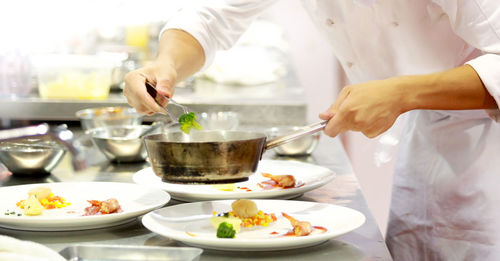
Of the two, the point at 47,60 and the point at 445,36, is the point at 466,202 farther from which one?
the point at 47,60

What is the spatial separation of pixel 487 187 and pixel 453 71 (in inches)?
17.8

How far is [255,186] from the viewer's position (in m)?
1.73

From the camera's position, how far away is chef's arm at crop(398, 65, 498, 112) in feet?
5.11

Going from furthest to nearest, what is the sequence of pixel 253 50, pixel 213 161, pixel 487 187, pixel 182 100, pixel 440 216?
1. pixel 253 50
2. pixel 182 100
3. pixel 440 216
4. pixel 487 187
5. pixel 213 161

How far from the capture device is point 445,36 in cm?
189

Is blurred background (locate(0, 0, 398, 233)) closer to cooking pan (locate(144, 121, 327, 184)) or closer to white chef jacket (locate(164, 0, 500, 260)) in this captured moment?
white chef jacket (locate(164, 0, 500, 260))

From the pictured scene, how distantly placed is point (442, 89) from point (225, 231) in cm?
65

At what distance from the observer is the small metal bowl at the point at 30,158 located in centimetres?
187

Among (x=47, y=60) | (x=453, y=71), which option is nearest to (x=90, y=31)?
(x=47, y=60)

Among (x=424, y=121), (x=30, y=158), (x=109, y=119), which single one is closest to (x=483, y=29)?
(x=424, y=121)

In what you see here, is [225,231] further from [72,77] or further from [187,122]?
[72,77]

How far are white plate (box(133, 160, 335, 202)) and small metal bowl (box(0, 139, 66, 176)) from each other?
29cm

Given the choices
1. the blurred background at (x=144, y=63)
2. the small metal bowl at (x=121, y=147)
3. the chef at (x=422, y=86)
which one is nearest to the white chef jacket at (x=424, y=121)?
the chef at (x=422, y=86)

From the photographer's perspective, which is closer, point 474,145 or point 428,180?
point 474,145
